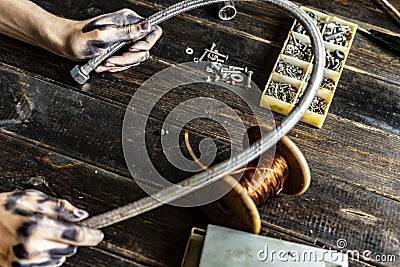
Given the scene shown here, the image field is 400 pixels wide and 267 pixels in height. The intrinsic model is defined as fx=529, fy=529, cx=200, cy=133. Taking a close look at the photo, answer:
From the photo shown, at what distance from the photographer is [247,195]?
1.02m

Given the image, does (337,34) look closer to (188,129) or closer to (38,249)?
(188,129)

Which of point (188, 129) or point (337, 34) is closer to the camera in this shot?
point (188, 129)

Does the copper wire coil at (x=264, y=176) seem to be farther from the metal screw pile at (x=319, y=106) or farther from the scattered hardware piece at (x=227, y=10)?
the scattered hardware piece at (x=227, y=10)

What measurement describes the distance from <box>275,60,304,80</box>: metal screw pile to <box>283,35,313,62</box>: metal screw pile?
1.3 inches

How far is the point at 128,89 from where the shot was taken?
1393mm

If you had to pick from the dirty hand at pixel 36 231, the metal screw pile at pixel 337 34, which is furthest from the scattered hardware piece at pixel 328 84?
the dirty hand at pixel 36 231

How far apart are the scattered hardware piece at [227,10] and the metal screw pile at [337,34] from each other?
0.89ft

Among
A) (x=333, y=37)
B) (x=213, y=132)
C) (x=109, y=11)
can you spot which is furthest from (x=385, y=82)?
(x=109, y=11)

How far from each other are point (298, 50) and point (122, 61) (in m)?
0.48

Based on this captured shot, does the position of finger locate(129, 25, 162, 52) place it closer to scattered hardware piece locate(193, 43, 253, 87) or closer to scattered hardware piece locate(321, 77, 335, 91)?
scattered hardware piece locate(193, 43, 253, 87)

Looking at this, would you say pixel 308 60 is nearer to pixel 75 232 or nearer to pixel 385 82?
pixel 385 82

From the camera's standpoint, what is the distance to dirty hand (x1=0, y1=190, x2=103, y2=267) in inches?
38.5

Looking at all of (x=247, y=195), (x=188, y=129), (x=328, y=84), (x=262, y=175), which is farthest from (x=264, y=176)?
(x=328, y=84)

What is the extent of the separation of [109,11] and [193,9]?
246 mm
